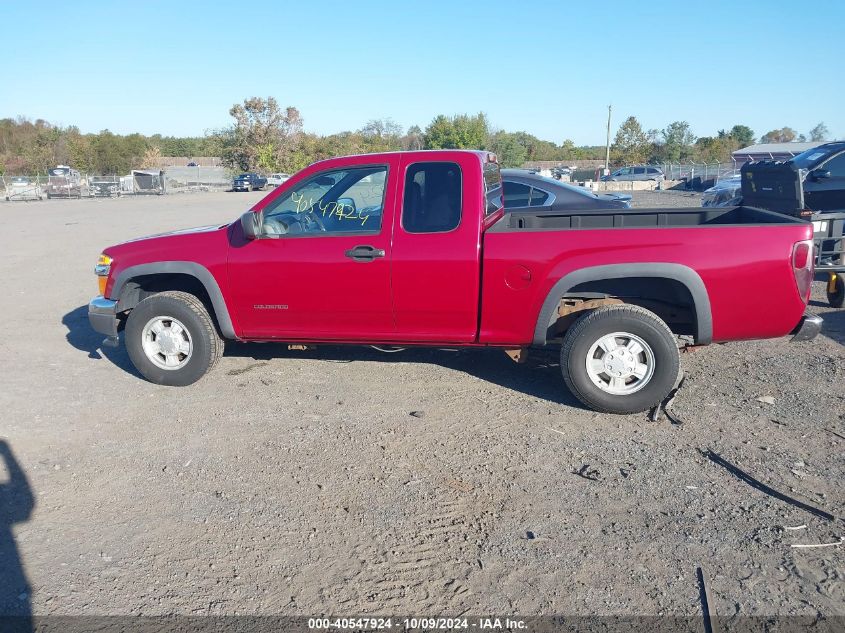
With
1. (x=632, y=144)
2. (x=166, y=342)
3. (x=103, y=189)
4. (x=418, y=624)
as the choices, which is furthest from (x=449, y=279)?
(x=632, y=144)

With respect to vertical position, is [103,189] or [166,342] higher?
[103,189]

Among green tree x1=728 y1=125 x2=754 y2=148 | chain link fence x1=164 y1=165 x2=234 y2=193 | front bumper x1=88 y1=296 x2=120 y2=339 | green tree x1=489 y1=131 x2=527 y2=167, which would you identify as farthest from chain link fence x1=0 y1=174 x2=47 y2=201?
green tree x1=728 y1=125 x2=754 y2=148

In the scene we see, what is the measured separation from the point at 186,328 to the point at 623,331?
11.6 ft

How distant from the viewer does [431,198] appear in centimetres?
561

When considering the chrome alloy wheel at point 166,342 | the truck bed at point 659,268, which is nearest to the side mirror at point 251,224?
the chrome alloy wheel at point 166,342

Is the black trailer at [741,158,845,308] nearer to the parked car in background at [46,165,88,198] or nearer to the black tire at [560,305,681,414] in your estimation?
the black tire at [560,305,681,414]

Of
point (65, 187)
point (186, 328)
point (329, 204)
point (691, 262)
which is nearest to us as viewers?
point (691, 262)

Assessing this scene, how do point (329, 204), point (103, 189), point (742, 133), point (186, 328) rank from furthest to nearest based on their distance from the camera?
point (742, 133), point (103, 189), point (186, 328), point (329, 204)

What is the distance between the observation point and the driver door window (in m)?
5.73

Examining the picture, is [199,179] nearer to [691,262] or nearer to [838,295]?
[838,295]

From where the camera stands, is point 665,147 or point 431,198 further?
point 665,147

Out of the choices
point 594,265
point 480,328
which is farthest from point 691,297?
point 480,328

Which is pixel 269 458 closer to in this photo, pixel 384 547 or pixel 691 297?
pixel 384 547

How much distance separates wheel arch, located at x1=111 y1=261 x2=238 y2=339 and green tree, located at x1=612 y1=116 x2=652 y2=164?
68.5 metres
